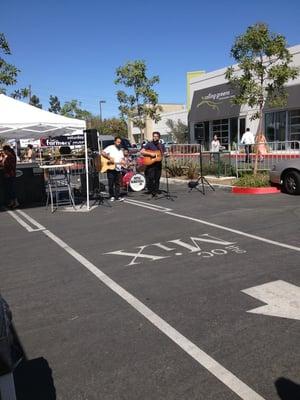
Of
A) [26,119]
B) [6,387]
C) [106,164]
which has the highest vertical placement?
[26,119]

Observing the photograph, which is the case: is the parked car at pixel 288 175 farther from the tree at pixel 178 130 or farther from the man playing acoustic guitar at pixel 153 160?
the tree at pixel 178 130

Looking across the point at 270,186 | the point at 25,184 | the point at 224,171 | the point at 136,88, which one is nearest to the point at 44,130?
the point at 25,184

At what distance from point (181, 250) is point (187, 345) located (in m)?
3.15

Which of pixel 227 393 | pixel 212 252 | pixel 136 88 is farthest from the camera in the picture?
pixel 136 88

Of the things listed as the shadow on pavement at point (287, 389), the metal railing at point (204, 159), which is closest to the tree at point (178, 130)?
the metal railing at point (204, 159)

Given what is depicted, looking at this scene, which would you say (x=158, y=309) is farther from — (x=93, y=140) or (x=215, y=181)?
(x=215, y=181)

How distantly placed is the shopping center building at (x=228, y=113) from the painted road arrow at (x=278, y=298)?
A: 17.9 m

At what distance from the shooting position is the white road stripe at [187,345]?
318 centimetres

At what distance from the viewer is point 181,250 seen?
6969mm

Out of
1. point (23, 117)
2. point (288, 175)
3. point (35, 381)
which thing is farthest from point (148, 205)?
point (35, 381)

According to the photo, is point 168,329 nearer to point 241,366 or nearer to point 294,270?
point 241,366

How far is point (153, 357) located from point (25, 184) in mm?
10628

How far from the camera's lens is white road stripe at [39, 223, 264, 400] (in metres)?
3.18

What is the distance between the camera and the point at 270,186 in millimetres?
13609
